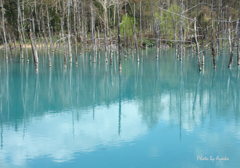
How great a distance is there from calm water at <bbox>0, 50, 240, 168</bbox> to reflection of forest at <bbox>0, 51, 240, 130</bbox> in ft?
0.13

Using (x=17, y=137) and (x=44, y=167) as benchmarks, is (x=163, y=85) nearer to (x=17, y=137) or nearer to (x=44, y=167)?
(x=17, y=137)

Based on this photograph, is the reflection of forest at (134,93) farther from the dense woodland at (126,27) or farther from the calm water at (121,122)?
the dense woodland at (126,27)

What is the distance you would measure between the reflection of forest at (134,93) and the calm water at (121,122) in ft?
0.13

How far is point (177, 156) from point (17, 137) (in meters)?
4.90

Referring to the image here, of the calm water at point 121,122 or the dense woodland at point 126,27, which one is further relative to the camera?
the dense woodland at point 126,27

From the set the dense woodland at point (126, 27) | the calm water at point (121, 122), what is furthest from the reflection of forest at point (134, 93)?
the dense woodland at point (126, 27)

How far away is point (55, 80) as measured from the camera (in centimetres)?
1808

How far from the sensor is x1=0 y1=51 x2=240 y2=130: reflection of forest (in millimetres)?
10883

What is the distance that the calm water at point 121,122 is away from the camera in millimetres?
7094

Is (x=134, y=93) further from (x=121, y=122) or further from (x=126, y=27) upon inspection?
(x=126, y=27)

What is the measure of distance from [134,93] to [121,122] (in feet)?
14.7

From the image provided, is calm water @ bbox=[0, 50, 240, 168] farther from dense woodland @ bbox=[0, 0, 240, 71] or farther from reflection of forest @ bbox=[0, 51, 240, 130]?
dense woodland @ bbox=[0, 0, 240, 71]

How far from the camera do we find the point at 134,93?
1426 cm

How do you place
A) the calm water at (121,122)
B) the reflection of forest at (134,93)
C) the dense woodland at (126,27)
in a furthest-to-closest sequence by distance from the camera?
the dense woodland at (126,27) < the reflection of forest at (134,93) < the calm water at (121,122)
